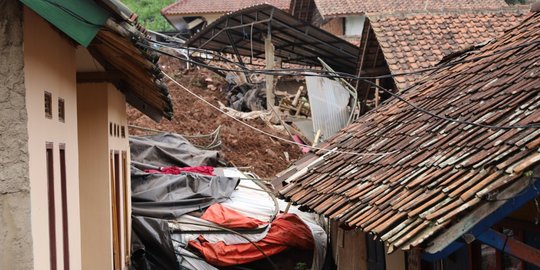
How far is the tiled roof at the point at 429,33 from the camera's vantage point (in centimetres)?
1705

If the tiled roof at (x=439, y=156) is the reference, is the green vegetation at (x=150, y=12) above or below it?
above

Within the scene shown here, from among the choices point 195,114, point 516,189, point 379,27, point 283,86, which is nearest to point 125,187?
point 379,27

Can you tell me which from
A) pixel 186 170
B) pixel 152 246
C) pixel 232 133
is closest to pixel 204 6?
pixel 232 133

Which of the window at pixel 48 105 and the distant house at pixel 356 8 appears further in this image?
the distant house at pixel 356 8

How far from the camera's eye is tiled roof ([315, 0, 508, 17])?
35906 mm

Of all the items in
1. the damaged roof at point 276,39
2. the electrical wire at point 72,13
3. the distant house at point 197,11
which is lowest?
the electrical wire at point 72,13

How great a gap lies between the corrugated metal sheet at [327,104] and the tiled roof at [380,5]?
15197 mm

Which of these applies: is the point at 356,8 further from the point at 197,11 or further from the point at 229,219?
the point at 229,219

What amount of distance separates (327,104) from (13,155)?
15.5 meters

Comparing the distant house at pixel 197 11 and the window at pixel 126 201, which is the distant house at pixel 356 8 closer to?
the distant house at pixel 197 11

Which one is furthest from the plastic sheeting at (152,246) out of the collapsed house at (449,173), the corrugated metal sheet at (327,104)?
the corrugated metal sheet at (327,104)

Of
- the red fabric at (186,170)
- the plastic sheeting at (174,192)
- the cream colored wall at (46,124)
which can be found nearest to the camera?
the cream colored wall at (46,124)

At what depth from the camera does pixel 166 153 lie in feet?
61.4

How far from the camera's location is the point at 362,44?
19203 millimetres
